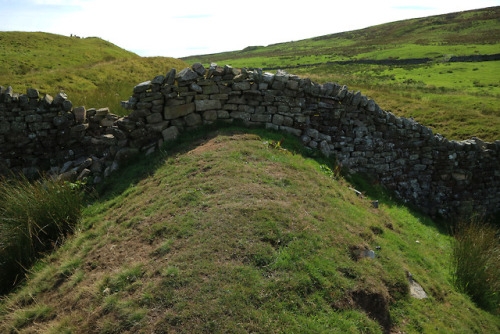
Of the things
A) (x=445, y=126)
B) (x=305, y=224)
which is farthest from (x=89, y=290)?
(x=445, y=126)

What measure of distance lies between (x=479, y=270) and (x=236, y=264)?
673cm

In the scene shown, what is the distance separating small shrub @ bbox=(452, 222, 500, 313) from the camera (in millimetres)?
7496

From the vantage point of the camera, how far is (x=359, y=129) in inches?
468

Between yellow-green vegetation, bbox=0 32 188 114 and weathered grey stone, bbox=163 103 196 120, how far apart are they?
332 centimetres

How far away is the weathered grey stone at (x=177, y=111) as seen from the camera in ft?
35.2

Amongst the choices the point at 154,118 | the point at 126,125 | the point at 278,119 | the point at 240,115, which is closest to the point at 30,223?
the point at 126,125

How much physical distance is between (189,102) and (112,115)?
3.40 meters

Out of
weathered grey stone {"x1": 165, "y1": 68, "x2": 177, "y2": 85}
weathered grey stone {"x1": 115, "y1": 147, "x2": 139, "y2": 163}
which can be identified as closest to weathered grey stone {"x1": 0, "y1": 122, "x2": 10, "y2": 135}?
weathered grey stone {"x1": 115, "y1": 147, "x2": 139, "y2": 163}

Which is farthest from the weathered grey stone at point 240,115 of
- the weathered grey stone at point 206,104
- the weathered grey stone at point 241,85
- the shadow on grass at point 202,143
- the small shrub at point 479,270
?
the small shrub at point 479,270

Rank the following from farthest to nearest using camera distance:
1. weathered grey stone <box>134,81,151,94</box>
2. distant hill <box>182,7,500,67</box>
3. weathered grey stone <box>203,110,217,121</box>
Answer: distant hill <box>182,7,500,67</box>, weathered grey stone <box>203,110,217,121</box>, weathered grey stone <box>134,81,151,94</box>

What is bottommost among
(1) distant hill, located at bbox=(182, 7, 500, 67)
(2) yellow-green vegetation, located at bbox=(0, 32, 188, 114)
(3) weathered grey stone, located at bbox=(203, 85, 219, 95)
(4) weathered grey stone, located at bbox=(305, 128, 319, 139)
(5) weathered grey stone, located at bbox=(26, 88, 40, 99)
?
(4) weathered grey stone, located at bbox=(305, 128, 319, 139)

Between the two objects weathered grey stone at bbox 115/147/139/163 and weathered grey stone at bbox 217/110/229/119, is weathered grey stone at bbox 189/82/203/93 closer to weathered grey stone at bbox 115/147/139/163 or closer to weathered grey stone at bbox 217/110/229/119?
weathered grey stone at bbox 217/110/229/119

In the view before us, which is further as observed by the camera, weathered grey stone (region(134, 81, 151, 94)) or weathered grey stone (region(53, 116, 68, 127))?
weathered grey stone (region(53, 116, 68, 127))

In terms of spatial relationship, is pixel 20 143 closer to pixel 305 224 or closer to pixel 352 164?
pixel 305 224
